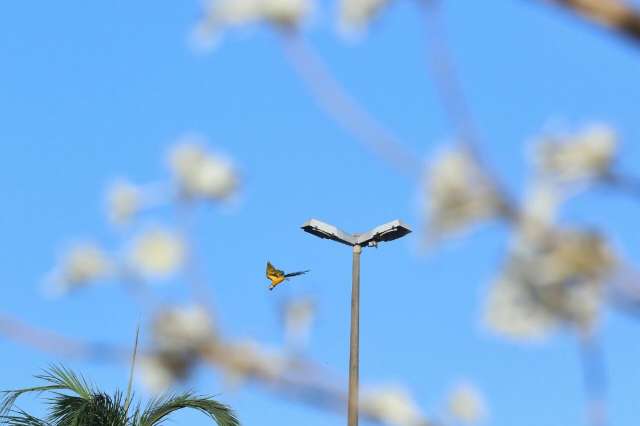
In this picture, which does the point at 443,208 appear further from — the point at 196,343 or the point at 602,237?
the point at 196,343

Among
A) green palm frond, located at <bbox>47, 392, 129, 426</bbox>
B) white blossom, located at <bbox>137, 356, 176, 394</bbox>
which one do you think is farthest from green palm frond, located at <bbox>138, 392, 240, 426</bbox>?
white blossom, located at <bbox>137, 356, 176, 394</bbox>

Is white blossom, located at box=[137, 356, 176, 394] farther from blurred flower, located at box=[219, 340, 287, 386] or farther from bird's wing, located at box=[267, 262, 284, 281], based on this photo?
bird's wing, located at box=[267, 262, 284, 281]

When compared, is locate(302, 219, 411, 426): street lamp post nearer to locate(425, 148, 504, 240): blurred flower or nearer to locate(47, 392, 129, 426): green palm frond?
locate(47, 392, 129, 426): green palm frond

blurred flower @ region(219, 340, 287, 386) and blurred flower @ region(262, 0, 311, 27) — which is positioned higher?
blurred flower @ region(262, 0, 311, 27)

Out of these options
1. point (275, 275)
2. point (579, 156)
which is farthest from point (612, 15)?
point (275, 275)

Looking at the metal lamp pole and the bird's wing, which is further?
the metal lamp pole

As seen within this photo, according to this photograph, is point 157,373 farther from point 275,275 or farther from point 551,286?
point 275,275

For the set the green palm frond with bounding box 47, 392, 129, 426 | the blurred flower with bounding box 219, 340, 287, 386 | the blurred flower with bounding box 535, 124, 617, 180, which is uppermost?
the green palm frond with bounding box 47, 392, 129, 426
